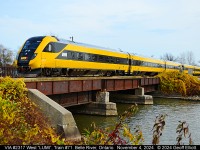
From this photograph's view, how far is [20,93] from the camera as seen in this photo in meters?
14.4

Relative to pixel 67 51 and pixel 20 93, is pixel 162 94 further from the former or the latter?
pixel 20 93

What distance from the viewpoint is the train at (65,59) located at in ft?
72.0

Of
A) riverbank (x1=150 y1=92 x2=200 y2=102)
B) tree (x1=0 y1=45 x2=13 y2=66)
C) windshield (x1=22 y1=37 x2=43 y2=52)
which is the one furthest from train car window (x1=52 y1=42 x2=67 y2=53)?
tree (x1=0 y1=45 x2=13 y2=66)

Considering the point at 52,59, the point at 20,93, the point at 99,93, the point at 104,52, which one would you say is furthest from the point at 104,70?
the point at 20,93

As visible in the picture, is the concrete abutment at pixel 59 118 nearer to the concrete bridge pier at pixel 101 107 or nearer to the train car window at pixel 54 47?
the train car window at pixel 54 47

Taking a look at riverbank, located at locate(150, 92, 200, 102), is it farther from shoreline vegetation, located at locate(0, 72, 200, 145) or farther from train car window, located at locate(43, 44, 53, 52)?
shoreline vegetation, located at locate(0, 72, 200, 145)

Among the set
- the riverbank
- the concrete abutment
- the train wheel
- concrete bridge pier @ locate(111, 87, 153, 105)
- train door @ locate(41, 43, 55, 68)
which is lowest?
the riverbank

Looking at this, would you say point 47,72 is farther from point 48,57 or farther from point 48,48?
point 48,48

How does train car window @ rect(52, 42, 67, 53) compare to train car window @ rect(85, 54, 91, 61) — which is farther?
train car window @ rect(85, 54, 91, 61)

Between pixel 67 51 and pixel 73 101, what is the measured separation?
4329 millimetres

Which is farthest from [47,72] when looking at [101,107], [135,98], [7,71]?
[135,98]

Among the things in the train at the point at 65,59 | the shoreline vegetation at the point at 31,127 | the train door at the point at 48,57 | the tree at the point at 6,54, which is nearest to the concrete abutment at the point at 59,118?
the shoreline vegetation at the point at 31,127

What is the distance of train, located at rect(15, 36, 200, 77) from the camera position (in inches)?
864

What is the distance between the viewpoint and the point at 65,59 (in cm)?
2516
